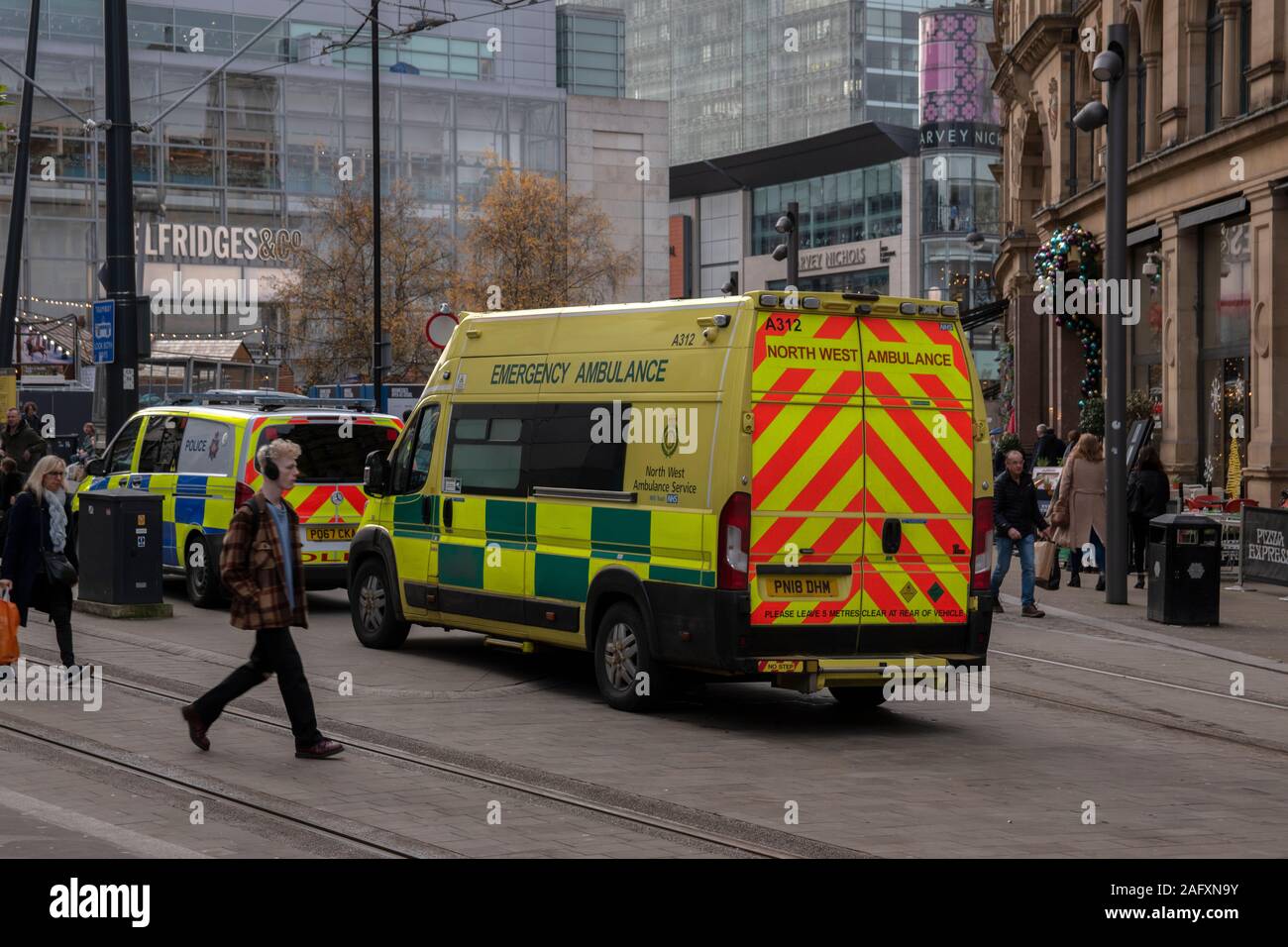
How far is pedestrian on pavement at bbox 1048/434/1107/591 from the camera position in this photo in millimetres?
21344

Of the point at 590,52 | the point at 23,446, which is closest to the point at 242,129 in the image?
the point at 590,52

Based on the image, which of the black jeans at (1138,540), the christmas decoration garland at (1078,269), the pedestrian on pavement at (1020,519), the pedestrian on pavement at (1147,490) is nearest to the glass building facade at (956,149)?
the christmas decoration garland at (1078,269)

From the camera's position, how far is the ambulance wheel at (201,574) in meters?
18.5

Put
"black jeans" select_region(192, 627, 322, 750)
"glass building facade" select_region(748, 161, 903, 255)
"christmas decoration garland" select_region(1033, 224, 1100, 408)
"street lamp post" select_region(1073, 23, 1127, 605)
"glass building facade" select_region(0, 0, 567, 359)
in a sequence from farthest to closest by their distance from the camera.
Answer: "glass building facade" select_region(748, 161, 903, 255) → "glass building facade" select_region(0, 0, 567, 359) → "christmas decoration garland" select_region(1033, 224, 1100, 408) → "street lamp post" select_region(1073, 23, 1127, 605) → "black jeans" select_region(192, 627, 322, 750)

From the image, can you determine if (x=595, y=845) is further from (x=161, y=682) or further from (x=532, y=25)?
(x=532, y=25)

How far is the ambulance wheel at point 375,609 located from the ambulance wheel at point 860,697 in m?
3.90

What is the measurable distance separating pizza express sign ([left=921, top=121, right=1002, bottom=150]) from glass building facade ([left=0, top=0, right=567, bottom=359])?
17.3 meters

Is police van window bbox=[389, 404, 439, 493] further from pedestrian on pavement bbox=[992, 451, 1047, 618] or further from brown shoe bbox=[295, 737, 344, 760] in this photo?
pedestrian on pavement bbox=[992, 451, 1047, 618]

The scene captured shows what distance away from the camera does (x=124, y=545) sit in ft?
55.7

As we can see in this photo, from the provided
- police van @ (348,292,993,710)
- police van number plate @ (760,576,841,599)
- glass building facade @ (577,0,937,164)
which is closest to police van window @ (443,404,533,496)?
police van @ (348,292,993,710)

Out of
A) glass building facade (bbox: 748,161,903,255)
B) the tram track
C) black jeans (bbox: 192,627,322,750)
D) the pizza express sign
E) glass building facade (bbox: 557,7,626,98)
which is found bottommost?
the tram track
